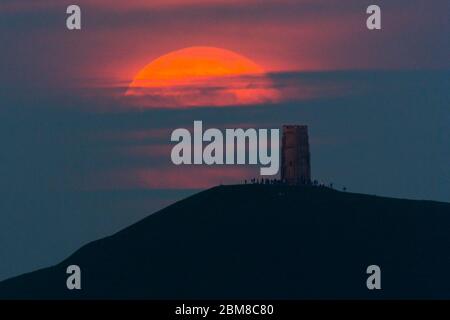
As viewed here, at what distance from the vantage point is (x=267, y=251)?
98.4 metres

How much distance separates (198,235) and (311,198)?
7.13 meters

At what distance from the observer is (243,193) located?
99938mm

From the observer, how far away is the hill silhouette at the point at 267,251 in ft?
297

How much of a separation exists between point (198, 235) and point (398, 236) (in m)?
12.0

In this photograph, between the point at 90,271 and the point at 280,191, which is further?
the point at 280,191

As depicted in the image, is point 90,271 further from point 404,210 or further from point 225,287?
point 404,210

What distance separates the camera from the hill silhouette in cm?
9050
